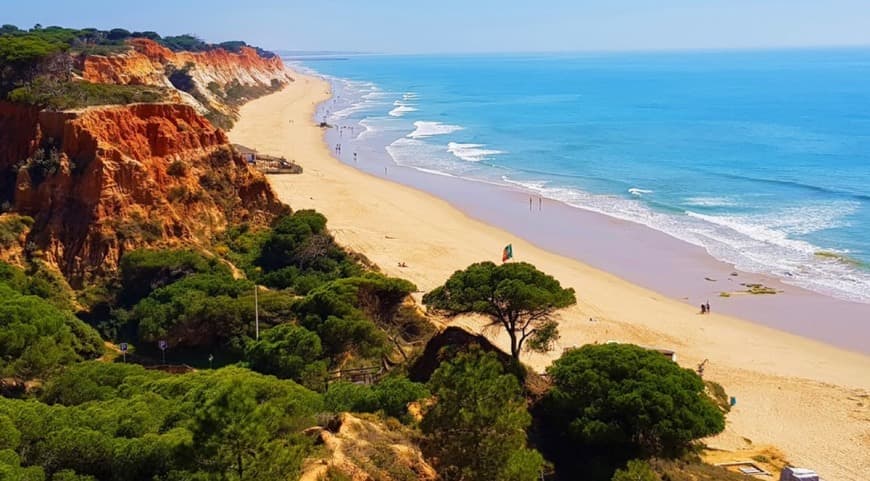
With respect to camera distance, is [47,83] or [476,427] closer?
[476,427]

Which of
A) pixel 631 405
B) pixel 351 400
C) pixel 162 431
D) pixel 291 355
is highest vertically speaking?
pixel 162 431

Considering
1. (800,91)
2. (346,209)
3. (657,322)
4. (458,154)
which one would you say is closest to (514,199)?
(346,209)

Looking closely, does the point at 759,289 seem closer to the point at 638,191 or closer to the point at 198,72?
the point at 638,191

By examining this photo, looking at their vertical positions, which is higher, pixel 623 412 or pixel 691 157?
pixel 691 157

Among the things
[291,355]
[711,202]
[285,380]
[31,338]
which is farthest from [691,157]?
[31,338]

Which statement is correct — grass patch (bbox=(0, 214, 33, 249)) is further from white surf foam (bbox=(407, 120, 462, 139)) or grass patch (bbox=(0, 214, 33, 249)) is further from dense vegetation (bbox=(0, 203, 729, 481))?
white surf foam (bbox=(407, 120, 462, 139))

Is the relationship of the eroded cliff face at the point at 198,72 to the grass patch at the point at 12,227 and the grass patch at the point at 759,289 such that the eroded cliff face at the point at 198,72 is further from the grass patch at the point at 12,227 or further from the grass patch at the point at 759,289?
the grass patch at the point at 759,289
